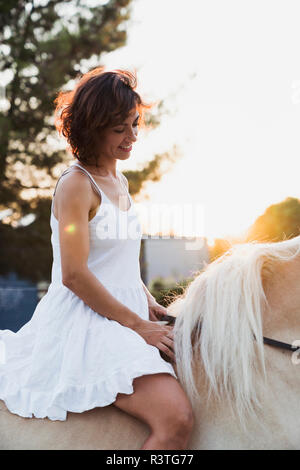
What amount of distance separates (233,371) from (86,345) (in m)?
0.49

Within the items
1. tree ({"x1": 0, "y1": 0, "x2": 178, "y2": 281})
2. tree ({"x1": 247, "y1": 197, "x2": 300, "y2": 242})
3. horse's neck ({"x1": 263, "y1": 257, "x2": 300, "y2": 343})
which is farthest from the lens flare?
tree ({"x1": 0, "y1": 0, "x2": 178, "y2": 281})

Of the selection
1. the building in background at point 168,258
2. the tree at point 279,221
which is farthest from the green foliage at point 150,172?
the tree at point 279,221

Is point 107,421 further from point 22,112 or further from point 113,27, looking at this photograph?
point 113,27

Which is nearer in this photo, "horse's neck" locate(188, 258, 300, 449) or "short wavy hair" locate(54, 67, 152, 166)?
"horse's neck" locate(188, 258, 300, 449)

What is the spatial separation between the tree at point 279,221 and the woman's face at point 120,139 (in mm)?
1772

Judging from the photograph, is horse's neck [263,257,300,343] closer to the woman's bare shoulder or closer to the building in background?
the woman's bare shoulder

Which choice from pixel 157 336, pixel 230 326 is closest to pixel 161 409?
pixel 157 336

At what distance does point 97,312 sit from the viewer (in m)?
1.49

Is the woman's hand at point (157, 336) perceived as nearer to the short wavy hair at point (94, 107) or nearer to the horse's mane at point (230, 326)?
the horse's mane at point (230, 326)

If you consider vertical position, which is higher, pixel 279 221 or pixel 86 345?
pixel 279 221

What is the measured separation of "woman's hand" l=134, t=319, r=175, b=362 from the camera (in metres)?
1.48

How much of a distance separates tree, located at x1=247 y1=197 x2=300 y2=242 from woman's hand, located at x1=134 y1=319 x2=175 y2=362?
1.86 m

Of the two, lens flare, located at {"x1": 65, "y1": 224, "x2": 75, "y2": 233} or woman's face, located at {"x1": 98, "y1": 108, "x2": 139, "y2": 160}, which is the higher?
woman's face, located at {"x1": 98, "y1": 108, "x2": 139, "y2": 160}

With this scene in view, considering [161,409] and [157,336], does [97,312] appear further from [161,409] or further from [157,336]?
[161,409]
